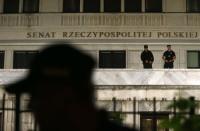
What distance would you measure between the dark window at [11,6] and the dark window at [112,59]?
13.3 ft

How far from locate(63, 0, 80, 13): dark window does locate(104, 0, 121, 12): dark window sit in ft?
3.83

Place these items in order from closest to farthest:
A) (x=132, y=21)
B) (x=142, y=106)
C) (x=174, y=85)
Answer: (x=142, y=106) < (x=174, y=85) < (x=132, y=21)

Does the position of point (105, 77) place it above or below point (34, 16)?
below

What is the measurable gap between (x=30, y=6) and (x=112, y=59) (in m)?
4.13

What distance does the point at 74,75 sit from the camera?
1.53 m

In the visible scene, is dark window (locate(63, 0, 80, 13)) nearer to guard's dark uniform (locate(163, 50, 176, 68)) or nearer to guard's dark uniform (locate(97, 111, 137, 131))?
guard's dark uniform (locate(163, 50, 176, 68))

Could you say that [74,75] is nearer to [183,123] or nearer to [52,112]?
[52,112]

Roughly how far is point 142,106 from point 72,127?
14264mm

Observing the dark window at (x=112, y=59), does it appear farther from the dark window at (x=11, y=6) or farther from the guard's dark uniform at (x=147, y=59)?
the dark window at (x=11, y=6)

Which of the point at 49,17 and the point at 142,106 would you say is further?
the point at 49,17

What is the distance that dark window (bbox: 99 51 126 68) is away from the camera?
26156 mm

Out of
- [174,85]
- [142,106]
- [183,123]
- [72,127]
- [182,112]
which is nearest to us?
[72,127]

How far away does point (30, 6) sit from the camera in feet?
88.8

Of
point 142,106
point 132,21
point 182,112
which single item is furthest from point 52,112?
point 132,21
